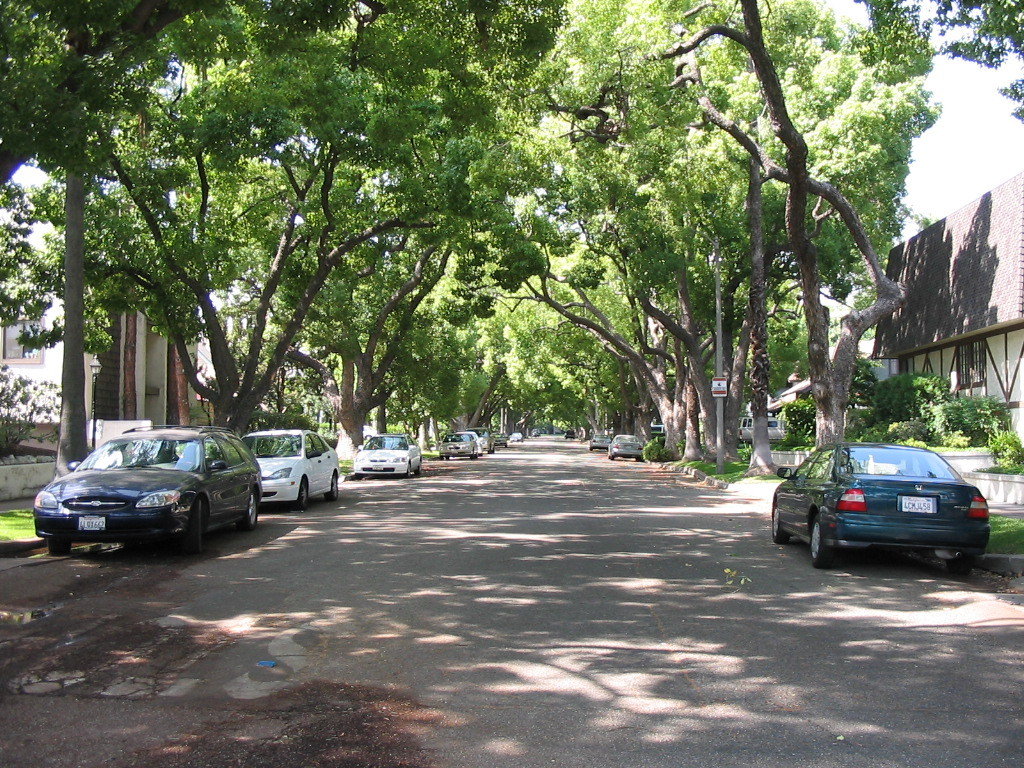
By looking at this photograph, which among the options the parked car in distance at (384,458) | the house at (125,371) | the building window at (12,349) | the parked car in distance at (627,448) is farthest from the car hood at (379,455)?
the parked car in distance at (627,448)

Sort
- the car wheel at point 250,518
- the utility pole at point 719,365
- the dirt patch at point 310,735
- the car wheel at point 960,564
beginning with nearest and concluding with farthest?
the dirt patch at point 310,735 < the car wheel at point 960,564 < the car wheel at point 250,518 < the utility pole at point 719,365

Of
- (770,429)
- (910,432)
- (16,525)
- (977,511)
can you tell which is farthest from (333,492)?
(770,429)

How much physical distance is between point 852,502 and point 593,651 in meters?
4.73

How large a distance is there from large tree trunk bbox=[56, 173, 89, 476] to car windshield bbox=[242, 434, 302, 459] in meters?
3.91

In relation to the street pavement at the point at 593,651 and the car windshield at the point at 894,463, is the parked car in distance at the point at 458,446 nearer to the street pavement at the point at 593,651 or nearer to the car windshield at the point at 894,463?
the street pavement at the point at 593,651

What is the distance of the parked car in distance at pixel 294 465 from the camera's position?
1764cm

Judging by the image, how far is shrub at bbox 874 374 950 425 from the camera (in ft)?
87.0

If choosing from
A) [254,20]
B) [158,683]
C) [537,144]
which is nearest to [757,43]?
[254,20]

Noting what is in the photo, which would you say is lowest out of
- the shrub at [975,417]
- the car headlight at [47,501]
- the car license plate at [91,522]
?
the car license plate at [91,522]

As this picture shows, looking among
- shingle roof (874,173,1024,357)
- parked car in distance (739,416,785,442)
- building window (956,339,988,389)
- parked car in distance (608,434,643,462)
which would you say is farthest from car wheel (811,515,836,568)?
parked car in distance (739,416,785,442)

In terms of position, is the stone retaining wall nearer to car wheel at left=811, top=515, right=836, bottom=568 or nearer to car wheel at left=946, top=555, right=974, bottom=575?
car wheel at left=811, top=515, right=836, bottom=568

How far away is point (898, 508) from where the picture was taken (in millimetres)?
10234

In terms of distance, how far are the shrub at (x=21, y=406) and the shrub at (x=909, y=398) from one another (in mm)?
23590

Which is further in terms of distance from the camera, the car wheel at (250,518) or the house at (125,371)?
the house at (125,371)
